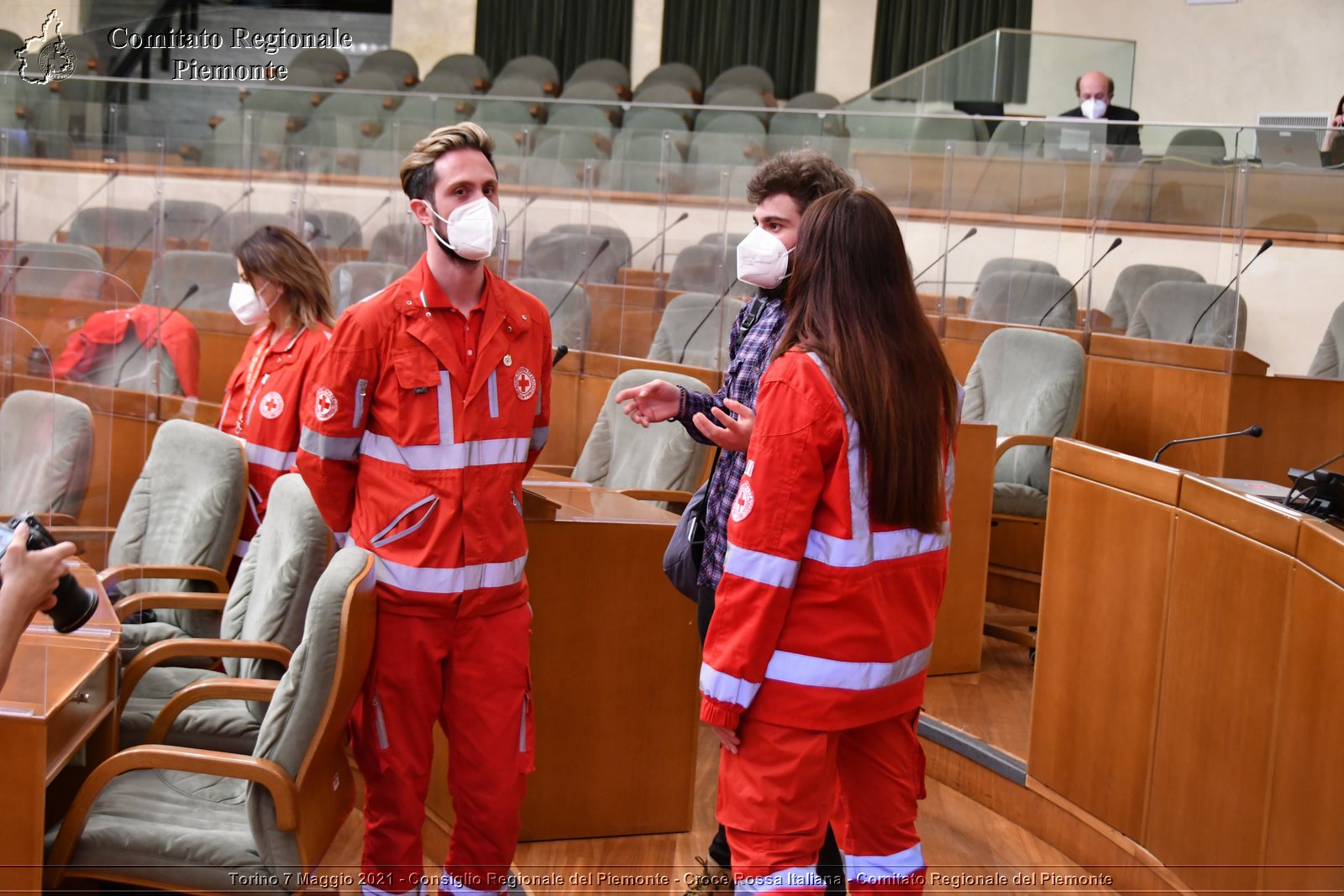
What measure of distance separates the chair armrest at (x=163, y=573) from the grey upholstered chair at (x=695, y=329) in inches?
100

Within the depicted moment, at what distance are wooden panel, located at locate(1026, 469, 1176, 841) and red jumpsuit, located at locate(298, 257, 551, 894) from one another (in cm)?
136

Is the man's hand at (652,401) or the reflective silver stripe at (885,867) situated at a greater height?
the man's hand at (652,401)

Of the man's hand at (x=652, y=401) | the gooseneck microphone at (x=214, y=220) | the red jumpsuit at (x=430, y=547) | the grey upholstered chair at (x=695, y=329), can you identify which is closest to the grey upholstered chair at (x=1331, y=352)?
the grey upholstered chair at (x=695, y=329)

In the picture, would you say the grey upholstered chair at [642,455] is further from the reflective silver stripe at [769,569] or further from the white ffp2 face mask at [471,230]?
the reflective silver stripe at [769,569]

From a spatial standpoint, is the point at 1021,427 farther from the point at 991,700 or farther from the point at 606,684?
the point at 606,684

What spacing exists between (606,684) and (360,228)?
4.47m

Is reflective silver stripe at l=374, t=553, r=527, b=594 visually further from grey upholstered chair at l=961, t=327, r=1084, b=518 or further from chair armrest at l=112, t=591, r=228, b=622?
grey upholstered chair at l=961, t=327, r=1084, b=518

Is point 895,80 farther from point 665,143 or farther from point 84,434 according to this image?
point 84,434

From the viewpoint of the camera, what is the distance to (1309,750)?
214cm

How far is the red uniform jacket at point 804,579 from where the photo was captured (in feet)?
5.93

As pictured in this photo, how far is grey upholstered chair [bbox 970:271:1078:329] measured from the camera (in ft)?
17.3

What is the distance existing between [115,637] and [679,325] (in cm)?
347

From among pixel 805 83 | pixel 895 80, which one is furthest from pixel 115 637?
pixel 805 83

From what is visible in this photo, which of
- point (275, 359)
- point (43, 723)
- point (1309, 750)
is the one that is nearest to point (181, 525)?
point (275, 359)
